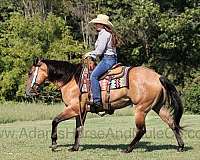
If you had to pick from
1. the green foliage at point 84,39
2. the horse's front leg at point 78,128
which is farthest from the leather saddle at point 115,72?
the green foliage at point 84,39

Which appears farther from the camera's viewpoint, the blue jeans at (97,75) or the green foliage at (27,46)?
the green foliage at (27,46)

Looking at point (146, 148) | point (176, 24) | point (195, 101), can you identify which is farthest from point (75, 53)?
point (146, 148)

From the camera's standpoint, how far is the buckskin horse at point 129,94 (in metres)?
10.9

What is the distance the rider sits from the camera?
10859mm

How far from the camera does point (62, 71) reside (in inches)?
446

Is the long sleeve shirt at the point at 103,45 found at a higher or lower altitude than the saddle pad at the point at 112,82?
higher

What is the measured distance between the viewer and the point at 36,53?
42.3 m

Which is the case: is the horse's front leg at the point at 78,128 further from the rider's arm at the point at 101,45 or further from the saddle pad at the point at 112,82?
the rider's arm at the point at 101,45

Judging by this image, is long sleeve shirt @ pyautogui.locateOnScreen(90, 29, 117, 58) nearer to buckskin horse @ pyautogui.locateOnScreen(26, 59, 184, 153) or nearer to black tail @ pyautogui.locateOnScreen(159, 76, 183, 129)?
buckskin horse @ pyautogui.locateOnScreen(26, 59, 184, 153)

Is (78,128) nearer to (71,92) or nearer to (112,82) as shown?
(71,92)

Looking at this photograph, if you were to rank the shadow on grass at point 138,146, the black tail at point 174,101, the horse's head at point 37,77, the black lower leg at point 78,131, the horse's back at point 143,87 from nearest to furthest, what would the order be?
the horse's back at point 143,87 → the black tail at point 174,101 → the black lower leg at point 78,131 → the horse's head at point 37,77 → the shadow on grass at point 138,146

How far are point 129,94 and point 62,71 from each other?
1578 millimetres

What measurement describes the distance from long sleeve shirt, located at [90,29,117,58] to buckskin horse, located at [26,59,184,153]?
1.23 ft

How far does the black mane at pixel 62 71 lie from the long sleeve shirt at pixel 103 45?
0.60 m
